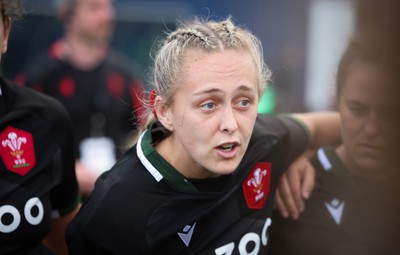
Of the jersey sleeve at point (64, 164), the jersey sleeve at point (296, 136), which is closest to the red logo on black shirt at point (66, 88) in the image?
the jersey sleeve at point (64, 164)

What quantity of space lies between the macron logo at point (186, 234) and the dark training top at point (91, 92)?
7.31 ft

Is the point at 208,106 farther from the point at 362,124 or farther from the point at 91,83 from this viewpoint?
the point at 91,83

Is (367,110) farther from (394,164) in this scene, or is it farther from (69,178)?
(69,178)

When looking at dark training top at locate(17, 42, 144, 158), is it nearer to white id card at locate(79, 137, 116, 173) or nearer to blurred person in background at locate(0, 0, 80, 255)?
white id card at locate(79, 137, 116, 173)

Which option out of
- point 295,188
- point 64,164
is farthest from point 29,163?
point 295,188

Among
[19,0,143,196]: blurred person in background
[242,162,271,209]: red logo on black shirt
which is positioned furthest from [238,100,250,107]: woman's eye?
[19,0,143,196]: blurred person in background

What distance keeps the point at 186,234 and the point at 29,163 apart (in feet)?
2.12

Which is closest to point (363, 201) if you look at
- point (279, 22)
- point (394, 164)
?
point (394, 164)

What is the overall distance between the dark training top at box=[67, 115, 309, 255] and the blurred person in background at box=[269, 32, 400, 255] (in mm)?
157

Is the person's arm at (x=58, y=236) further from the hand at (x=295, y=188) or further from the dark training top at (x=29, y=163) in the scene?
the hand at (x=295, y=188)

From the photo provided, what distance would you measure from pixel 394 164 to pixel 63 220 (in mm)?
1700

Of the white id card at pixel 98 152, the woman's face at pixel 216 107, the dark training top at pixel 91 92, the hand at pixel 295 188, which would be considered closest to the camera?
the woman's face at pixel 216 107

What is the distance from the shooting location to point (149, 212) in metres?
1.80

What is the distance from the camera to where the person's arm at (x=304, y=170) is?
215 centimetres
